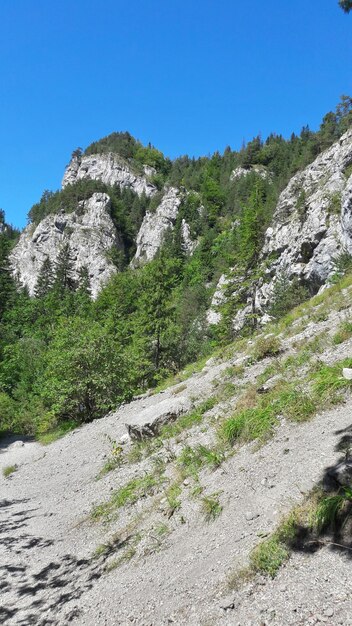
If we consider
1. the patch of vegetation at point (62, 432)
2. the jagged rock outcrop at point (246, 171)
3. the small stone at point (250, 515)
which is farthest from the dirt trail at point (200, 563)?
the jagged rock outcrop at point (246, 171)

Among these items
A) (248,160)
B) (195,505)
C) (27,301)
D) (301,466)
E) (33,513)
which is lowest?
(33,513)

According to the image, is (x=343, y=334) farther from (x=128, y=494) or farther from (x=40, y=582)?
(x=40, y=582)

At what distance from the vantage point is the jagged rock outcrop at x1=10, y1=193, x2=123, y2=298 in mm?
99250

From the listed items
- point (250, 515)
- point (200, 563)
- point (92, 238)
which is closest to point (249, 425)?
point (250, 515)

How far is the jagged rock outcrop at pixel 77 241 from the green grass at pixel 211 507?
307 ft

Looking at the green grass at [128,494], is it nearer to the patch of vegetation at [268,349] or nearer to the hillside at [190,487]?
the hillside at [190,487]

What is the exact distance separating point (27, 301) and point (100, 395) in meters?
62.9

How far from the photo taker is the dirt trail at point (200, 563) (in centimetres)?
353

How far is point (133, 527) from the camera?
671 centimetres

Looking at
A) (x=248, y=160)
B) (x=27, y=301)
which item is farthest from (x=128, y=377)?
(x=248, y=160)

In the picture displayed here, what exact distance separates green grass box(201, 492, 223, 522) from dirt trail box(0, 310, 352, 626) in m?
0.10

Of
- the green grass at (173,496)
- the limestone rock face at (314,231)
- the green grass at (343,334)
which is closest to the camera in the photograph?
the green grass at (173,496)

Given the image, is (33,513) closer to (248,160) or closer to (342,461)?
(342,461)

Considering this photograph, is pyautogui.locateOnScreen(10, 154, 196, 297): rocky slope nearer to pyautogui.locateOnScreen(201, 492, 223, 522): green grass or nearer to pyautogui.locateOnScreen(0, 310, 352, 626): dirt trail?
pyautogui.locateOnScreen(0, 310, 352, 626): dirt trail
